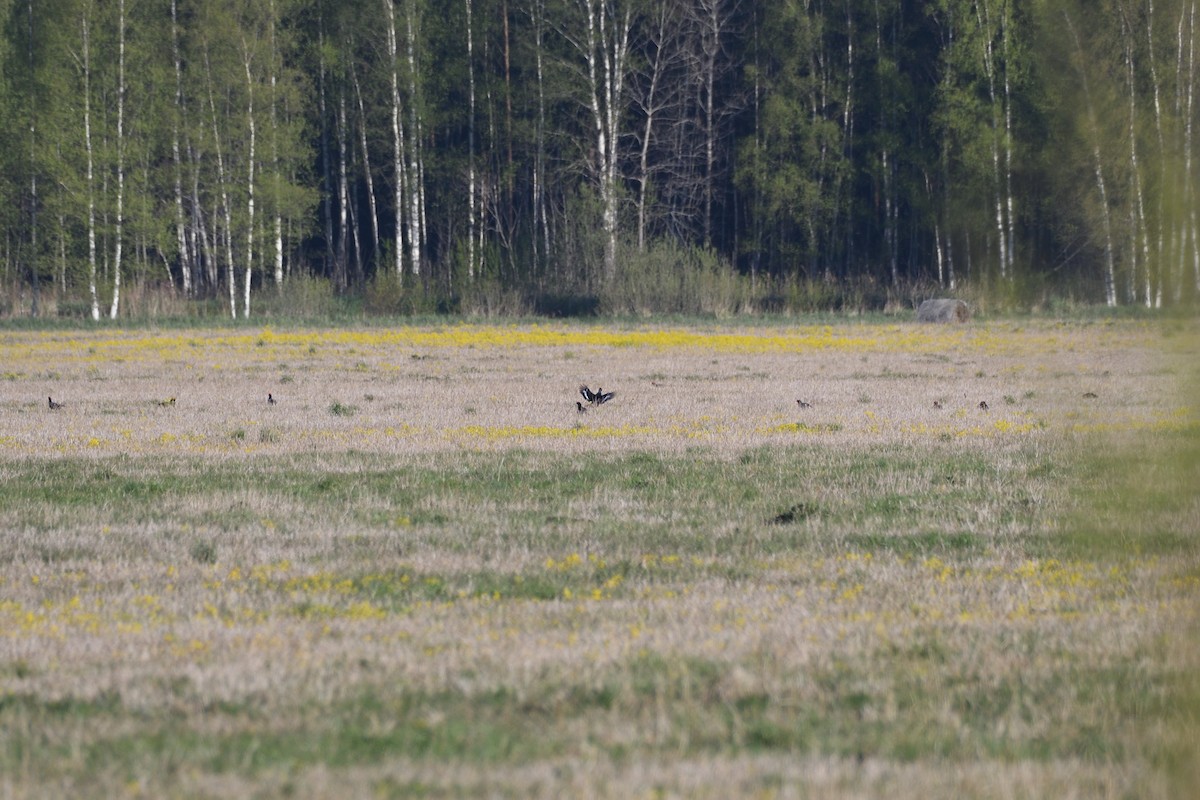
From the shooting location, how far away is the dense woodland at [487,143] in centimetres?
4425

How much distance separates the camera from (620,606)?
7715 mm

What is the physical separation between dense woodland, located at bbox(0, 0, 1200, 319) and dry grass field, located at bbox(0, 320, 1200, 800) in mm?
19199

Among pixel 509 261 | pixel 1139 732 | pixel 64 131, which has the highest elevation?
pixel 64 131

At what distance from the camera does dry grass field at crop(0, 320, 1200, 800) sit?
4.83 meters

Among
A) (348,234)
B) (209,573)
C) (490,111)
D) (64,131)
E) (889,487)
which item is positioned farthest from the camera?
(348,234)

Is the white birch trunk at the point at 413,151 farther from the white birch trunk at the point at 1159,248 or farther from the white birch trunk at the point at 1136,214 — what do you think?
the white birch trunk at the point at 1159,248

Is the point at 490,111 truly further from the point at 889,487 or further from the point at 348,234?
the point at 889,487

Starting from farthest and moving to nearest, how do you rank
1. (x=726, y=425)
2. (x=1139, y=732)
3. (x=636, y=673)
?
(x=726, y=425), (x=636, y=673), (x=1139, y=732)

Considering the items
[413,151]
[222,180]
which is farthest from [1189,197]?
[413,151]

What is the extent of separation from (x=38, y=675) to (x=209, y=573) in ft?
7.66

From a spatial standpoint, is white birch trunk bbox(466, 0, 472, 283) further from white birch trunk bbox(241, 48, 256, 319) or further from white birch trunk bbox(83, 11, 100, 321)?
white birch trunk bbox(83, 11, 100, 321)

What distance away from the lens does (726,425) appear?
17281 millimetres

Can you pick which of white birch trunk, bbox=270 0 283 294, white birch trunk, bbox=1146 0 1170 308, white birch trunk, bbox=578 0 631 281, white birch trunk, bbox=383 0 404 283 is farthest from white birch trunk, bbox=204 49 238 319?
white birch trunk, bbox=1146 0 1170 308

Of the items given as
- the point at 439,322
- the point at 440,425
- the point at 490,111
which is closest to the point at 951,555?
the point at 440,425
